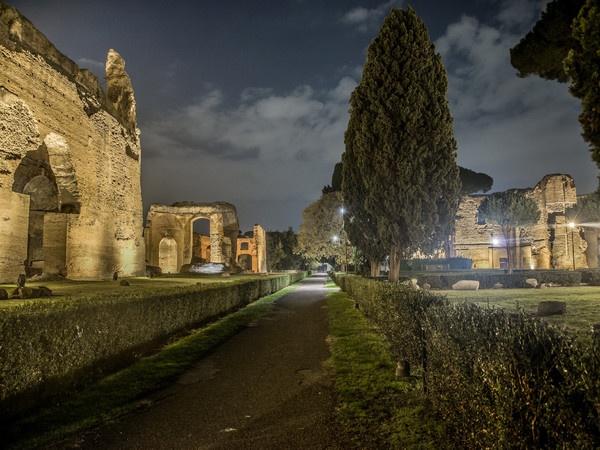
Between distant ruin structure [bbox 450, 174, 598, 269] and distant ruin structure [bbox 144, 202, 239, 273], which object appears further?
distant ruin structure [bbox 144, 202, 239, 273]

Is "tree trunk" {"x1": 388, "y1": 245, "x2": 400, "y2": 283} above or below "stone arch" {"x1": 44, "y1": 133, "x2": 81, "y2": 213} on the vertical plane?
below

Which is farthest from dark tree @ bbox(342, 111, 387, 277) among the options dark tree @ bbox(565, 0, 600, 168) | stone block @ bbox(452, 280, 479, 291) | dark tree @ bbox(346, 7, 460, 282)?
dark tree @ bbox(565, 0, 600, 168)

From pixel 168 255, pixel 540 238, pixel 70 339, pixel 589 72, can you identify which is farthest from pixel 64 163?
pixel 540 238

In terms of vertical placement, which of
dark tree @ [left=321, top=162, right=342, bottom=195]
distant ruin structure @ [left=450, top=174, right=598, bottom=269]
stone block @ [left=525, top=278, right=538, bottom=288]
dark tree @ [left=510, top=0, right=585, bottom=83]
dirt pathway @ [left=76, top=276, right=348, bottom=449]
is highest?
dark tree @ [left=321, top=162, right=342, bottom=195]

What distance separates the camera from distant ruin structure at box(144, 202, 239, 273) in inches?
1625

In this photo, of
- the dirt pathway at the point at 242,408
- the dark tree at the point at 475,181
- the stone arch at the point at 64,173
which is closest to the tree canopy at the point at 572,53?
the dirt pathway at the point at 242,408

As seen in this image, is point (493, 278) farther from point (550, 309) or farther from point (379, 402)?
point (379, 402)

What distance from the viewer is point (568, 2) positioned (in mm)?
7164

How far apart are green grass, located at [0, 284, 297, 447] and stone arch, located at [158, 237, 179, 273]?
36445 millimetres

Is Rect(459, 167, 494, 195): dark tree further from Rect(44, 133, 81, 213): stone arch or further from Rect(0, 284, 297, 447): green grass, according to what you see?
Rect(0, 284, 297, 447): green grass

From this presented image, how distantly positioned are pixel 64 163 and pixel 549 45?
59.8 ft

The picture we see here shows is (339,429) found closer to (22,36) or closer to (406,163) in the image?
(406,163)

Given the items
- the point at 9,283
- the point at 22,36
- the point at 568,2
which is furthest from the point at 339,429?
the point at 22,36

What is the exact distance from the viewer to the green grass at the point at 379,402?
332cm
